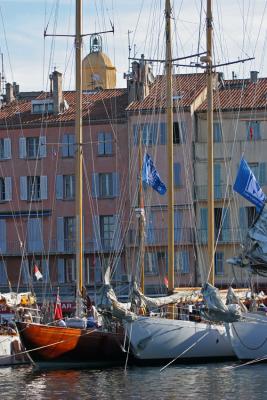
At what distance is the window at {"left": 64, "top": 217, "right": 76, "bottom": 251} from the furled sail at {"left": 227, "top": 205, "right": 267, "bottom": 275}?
43360 mm

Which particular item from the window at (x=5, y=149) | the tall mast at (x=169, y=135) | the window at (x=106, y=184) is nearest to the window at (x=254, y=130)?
the window at (x=106, y=184)

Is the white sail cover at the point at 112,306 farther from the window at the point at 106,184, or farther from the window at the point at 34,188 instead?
the window at the point at 34,188

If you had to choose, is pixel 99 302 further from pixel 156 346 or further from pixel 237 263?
pixel 237 263

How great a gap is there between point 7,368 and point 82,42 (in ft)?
47.9

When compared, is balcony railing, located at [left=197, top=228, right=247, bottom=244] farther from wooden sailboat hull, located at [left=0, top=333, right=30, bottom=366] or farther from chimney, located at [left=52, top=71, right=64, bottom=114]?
wooden sailboat hull, located at [left=0, top=333, right=30, bottom=366]

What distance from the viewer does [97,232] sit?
91000mm

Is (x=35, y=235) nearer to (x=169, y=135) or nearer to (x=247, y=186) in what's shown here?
(x=169, y=135)

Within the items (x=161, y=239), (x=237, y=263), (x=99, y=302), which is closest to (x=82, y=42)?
(x=99, y=302)

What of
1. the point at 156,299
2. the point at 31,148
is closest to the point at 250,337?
the point at 156,299

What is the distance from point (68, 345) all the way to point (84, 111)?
40832 millimetres

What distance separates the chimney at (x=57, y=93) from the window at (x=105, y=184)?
6.25m

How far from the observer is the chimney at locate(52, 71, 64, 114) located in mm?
96125

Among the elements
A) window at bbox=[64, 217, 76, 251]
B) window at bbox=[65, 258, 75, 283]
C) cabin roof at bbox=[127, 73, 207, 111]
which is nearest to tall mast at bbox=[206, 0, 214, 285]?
cabin roof at bbox=[127, 73, 207, 111]

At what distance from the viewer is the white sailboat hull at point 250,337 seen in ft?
180
